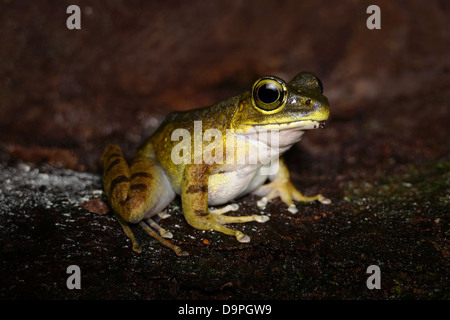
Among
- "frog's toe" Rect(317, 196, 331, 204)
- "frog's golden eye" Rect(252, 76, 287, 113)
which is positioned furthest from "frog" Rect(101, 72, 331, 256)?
"frog's toe" Rect(317, 196, 331, 204)

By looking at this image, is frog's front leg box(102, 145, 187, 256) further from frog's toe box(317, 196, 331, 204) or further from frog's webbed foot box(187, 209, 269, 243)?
frog's toe box(317, 196, 331, 204)

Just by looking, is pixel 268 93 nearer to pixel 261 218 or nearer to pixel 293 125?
pixel 293 125

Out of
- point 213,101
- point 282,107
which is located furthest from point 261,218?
point 213,101

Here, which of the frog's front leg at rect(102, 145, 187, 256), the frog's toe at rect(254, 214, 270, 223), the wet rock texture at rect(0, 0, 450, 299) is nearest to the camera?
the wet rock texture at rect(0, 0, 450, 299)

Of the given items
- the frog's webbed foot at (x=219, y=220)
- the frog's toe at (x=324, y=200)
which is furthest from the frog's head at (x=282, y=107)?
the frog's toe at (x=324, y=200)

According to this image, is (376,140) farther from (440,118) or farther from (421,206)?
(421,206)
